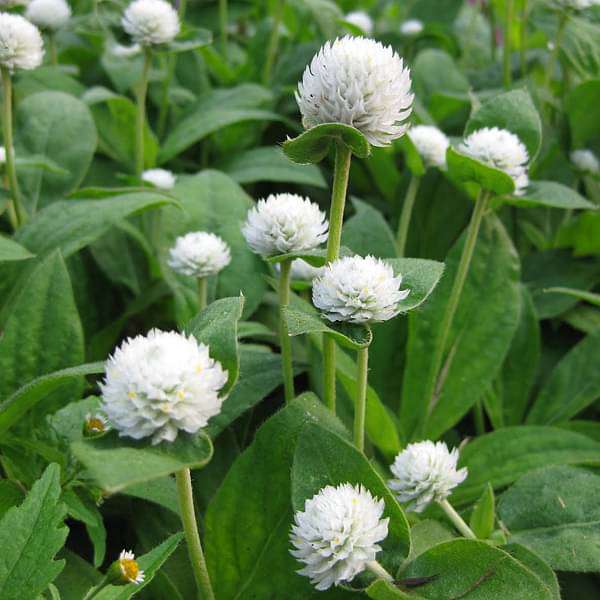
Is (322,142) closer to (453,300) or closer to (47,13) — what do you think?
(453,300)

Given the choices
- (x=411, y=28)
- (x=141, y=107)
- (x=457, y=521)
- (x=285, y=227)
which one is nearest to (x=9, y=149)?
(x=141, y=107)

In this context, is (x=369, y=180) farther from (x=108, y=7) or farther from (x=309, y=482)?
(x=309, y=482)

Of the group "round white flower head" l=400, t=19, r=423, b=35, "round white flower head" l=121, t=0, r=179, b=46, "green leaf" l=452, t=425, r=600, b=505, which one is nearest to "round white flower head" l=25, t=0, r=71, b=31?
"round white flower head" l=121, t=0, r=179, b=46

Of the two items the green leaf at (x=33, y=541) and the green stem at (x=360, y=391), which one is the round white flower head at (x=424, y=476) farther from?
the green leaf at (x=33, y=541)

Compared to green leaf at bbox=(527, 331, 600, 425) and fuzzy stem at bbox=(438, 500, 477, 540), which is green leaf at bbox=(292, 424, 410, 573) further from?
green leaf at bbox=(527, 331, 600, 425)

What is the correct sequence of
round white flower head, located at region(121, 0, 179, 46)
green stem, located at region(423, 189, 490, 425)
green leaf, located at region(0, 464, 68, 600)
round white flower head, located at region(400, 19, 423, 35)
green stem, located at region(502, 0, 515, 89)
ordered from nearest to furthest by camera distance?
green leaf, located at region(0, 464, 68, 600)
green stem, located at region(423, 189, 490, 425)
round white flower head, located at region(121, 0, 179, 46)
green stem, located at region(502, 0, 515, 89)
round white flower head, located at region(400, 19, 423, 35)
